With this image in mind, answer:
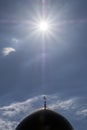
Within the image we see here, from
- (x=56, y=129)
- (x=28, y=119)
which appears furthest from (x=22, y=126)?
(x=56, y=129)

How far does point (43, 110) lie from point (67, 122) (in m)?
5.80

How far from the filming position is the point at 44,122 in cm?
7644

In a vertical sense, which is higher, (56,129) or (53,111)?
(53,111)

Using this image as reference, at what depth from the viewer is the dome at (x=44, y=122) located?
7594cm

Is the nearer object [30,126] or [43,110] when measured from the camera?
[30,126]

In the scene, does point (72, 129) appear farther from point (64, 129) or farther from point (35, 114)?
point (35, 114)

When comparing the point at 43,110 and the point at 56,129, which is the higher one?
the point at 43,110

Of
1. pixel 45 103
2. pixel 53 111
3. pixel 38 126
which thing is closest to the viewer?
pixel 38 126

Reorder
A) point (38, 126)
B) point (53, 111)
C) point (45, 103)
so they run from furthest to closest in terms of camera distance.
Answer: point (45, 103), point (53, 111), point (38, 126)

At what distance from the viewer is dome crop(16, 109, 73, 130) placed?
75938 mm

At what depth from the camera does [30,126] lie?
7700 cm

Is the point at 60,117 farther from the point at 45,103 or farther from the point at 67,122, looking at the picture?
the point at 45,103

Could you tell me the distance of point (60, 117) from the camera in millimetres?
79750

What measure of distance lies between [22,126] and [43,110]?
621cm
